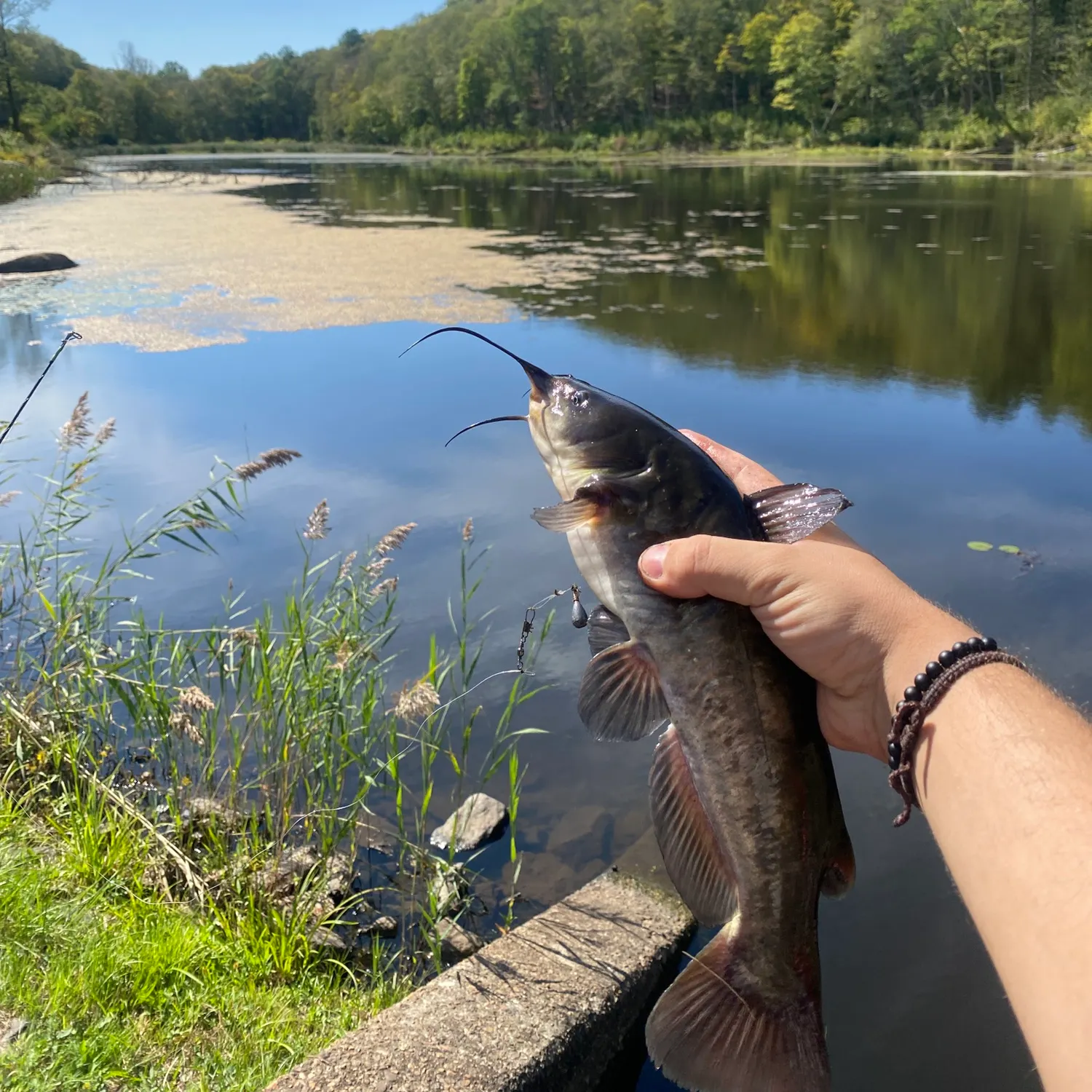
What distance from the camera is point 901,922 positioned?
3.59m

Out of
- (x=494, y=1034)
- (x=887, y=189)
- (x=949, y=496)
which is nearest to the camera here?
(x=494, y=1034)

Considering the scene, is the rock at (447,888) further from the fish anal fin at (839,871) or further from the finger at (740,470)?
the finger at (740,470)

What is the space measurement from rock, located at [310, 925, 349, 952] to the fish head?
2075 mm

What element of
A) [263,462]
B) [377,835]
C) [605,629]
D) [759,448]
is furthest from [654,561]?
[759,448]

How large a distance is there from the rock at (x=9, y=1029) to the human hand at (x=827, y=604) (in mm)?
2086

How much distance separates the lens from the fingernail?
1926 mm

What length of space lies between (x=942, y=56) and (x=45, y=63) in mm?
71978

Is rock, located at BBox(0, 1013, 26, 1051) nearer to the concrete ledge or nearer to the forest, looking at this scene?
the concrete ledge

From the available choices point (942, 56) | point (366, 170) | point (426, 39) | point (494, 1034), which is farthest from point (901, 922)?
point (426, 39)

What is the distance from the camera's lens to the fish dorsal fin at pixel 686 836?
2014 mm

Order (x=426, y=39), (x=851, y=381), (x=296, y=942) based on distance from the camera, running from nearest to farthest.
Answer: (x=296, y=942), (x=851, y=381), (x=426, y=39)

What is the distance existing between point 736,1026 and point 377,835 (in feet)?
7.96

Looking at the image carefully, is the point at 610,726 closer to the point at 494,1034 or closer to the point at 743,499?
the point at 743,499

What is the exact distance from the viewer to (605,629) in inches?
85.8
